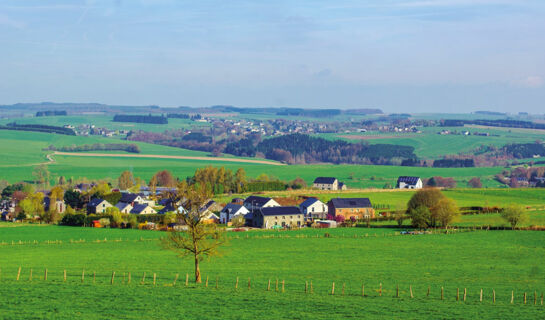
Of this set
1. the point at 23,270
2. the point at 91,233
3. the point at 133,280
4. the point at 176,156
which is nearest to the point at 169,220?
the point at 91,233

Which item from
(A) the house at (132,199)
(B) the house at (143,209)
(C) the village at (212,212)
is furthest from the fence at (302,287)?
(A) the house at (132,199)

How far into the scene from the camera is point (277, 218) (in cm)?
7612

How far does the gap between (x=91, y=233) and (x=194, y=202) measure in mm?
38050

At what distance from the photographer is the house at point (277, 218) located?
247ft

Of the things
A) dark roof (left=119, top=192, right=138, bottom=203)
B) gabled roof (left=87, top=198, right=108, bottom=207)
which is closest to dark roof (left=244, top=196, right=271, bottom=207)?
dark roof (left=119, top=192, right=138, bottom=203)

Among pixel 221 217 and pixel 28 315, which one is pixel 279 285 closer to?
pixel 28 315

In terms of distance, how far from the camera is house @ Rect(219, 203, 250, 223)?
80000 mm

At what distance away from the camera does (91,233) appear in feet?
213

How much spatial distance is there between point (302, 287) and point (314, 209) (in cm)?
5434

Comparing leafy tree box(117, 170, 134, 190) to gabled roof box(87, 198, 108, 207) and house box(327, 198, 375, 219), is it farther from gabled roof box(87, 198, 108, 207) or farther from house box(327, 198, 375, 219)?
house box(327, 198, 375, 219)

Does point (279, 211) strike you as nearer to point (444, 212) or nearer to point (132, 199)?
point (444, 212)

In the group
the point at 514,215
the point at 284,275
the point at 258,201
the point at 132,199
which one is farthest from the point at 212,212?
the point at 284,275

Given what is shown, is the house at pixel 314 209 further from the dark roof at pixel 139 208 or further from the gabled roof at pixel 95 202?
the gabled roof at pixel 95 202

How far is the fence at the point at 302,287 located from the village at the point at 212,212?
29819 millimetres
